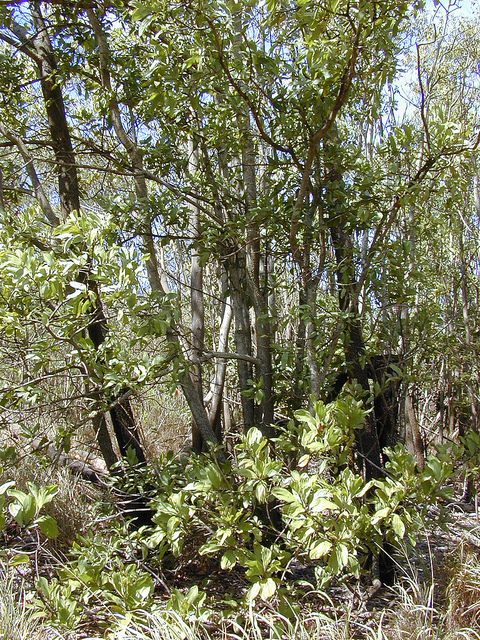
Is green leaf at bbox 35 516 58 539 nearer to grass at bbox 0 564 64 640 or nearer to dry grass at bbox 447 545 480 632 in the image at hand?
grass at bbox 0 564 64 640

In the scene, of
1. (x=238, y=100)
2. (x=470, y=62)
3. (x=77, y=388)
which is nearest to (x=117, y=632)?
(x=77, y=388)

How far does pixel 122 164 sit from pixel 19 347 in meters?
1.53

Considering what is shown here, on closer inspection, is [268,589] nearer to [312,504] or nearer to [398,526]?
[312,504]

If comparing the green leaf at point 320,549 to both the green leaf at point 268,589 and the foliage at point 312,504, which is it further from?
the green leaf at point 268,589

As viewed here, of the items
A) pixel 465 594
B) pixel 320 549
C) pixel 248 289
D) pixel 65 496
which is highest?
pixel 248 289

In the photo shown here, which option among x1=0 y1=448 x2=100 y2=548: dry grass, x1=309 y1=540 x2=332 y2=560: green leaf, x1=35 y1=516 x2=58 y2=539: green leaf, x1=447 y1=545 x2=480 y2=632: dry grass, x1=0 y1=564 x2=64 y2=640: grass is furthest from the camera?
x1=0 y1=448 x2=100 y2=548: dry grass

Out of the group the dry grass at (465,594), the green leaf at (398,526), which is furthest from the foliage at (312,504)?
the dry grass at (465,594)

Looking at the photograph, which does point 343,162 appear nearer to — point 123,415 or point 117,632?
point 123,415

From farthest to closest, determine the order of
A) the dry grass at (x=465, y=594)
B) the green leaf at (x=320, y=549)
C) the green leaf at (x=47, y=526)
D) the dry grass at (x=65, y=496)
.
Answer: the dry grass at (x=65, y=496)
the dry grass at (x=465, y=594)
the green leaf at (x=320, y=549)
the green leaf at (x=47, y=526)

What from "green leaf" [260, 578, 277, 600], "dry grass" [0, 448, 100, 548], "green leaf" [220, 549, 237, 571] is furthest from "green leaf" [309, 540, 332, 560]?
"dry grass" [0, 448, 100, 548]

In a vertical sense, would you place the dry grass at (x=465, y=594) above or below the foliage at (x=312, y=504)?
below

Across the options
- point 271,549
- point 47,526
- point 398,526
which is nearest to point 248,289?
point 271,549

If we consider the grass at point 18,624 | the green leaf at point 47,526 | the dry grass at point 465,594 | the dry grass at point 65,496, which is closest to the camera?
the green leaf at point 47,526

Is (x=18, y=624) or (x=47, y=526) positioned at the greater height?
(x=47, y=526)
